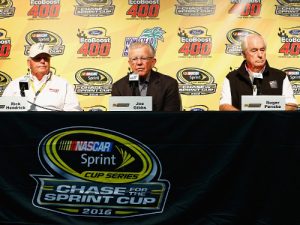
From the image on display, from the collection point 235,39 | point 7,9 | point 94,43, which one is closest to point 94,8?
point 94,43

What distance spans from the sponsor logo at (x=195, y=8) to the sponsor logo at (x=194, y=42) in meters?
0.17

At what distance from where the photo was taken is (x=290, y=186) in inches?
94.5

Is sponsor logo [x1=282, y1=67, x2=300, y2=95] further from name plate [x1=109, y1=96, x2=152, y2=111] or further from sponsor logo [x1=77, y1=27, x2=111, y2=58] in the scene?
name plate [x1=109, y1=96, x2=152, y2=111]

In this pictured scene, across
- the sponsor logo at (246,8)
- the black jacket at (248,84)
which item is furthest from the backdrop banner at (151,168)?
the sponsor logo at (246,8)

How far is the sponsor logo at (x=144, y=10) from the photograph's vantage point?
16.7 ft

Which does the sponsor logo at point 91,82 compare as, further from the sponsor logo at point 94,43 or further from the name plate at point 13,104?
the name plate at point 13,104

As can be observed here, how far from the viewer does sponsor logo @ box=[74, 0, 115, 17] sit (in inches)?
203

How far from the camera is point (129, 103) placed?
109 inches

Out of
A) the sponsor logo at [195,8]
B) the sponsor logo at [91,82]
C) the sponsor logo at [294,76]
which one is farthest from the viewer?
the sponsor logo at [91,82]

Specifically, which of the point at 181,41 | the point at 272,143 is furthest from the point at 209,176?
the point at 181,41

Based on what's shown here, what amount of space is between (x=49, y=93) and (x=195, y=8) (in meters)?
2.11

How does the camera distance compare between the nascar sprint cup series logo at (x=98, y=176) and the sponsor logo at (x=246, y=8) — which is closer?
the nascar sprint cup series logo at (x=98, y=176)

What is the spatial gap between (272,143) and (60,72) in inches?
129

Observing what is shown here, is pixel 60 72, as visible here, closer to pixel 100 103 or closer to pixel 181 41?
pixel 100 103
